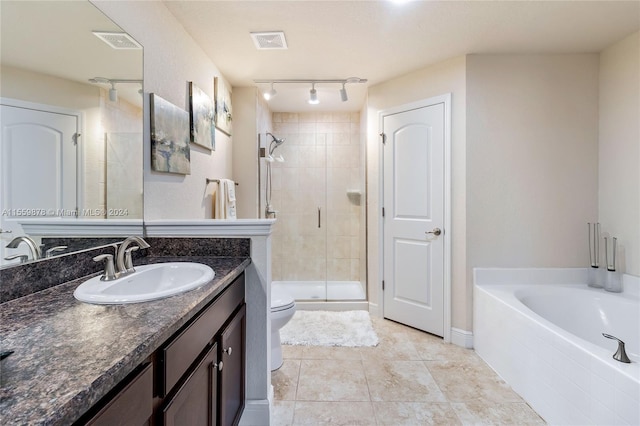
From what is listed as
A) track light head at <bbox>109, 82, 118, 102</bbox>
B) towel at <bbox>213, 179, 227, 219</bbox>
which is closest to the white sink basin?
track light head at <bbox>109, 82, 118, 102</bbox>

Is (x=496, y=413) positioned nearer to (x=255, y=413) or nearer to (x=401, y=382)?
(x=401, y=382)

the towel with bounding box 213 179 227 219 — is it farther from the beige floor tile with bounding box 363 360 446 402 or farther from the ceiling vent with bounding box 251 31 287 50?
the beige floor tile with bounding box 363 360 446 402

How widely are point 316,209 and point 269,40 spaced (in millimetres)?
2034

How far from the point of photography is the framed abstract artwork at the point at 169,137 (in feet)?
5.34

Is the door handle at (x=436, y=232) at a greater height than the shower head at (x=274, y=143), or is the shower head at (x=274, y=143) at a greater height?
the shower head at (x=274, y=143)

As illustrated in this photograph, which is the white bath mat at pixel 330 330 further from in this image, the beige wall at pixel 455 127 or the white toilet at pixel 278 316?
the beige wall at pixel 455 127

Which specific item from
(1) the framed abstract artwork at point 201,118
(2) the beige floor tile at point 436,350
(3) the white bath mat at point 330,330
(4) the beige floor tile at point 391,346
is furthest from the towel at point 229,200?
(2) the beige floor tile at point 436,350

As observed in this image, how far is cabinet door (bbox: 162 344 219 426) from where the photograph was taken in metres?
0.83

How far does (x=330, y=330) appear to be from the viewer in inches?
103

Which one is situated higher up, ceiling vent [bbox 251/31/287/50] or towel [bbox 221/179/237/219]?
ceiling vent [bbox 251/31/287/50]

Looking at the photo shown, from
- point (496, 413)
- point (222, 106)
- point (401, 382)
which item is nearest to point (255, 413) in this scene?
point (401, 382)

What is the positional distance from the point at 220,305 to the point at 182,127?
127cm

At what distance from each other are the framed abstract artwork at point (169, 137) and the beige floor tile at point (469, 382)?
2.13 metres

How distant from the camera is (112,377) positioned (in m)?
0.55
